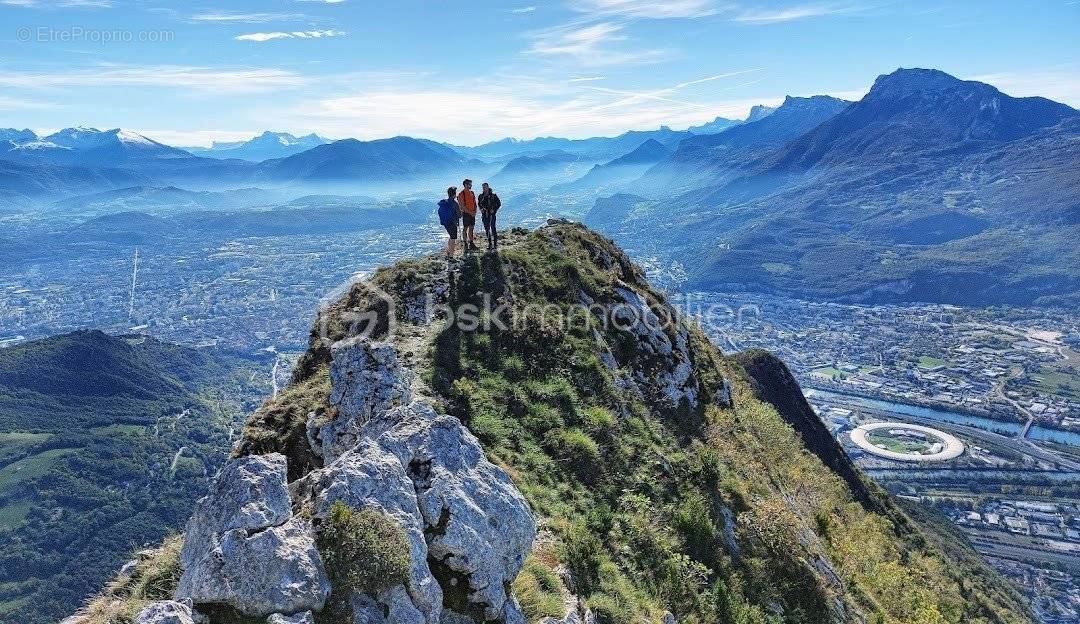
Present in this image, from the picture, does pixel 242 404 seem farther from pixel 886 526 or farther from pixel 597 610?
pixel 597 610

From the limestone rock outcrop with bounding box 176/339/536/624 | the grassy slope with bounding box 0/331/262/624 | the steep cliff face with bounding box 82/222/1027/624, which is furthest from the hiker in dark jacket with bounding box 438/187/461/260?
the grassy slope with bounding box 0/331/262/624

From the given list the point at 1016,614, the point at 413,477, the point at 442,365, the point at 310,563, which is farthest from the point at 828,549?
the point at 1016,614

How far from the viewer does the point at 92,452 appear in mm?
111562

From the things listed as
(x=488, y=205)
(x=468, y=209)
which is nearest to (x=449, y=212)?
(x=468, y=209)

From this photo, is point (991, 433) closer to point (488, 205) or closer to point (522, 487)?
point (488, 205)

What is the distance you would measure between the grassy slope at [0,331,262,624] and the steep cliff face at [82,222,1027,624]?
39.1 m

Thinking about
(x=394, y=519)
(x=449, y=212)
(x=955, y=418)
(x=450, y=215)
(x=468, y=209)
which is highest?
(x=468, y=209)

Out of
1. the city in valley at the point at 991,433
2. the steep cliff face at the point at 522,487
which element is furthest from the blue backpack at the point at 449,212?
the city in valley at the point at 991,433

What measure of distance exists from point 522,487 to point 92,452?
127 metres

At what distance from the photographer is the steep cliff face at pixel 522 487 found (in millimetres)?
9219

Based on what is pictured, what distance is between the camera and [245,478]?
952 cm

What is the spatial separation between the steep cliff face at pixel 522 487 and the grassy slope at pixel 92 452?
128ft

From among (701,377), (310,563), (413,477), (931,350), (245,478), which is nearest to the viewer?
(310,563)

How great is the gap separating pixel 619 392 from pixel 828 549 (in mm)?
8740
